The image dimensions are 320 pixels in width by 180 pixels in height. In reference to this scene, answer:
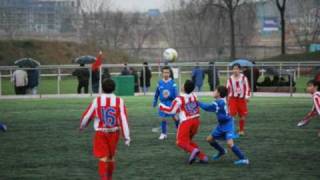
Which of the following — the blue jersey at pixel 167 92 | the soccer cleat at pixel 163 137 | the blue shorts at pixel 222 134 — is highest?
the blue jersey at pixel 167 92

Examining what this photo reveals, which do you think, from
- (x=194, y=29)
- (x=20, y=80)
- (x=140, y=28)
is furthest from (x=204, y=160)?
(x=140, y=28)

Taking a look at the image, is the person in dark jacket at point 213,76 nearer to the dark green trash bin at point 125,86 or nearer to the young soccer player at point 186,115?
the dark green trash bin at point 125,86

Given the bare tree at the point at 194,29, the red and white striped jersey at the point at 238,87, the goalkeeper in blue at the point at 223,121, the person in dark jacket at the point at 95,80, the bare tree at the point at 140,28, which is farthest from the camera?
the bare tree at the point at 140,28

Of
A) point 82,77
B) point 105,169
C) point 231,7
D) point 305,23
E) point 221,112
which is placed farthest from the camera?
point 305,23

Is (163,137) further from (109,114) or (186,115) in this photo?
(109,114)

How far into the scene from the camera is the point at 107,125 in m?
10.4

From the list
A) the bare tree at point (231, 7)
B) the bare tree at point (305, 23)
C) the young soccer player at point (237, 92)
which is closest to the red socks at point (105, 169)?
the young soccer player at point (237, 92)

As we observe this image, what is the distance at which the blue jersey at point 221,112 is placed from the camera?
12.3 meters

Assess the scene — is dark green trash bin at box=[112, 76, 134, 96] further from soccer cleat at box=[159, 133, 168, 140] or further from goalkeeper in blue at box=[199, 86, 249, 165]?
goalkeeper in blue at box=[199, 86, 249, 165]

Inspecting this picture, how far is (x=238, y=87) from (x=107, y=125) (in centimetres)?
730

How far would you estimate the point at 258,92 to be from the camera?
120 ft

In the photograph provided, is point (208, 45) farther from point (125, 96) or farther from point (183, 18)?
point (125, 96)

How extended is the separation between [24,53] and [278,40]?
4598 centimetres

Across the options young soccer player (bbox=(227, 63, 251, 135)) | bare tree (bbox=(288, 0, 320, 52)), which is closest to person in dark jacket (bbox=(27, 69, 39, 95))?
young soccer player (bbox=(227, 63, 251, 135))
